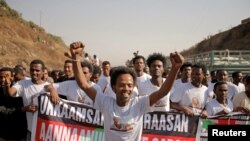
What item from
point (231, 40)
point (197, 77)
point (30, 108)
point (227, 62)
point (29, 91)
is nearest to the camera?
point (30, 108)

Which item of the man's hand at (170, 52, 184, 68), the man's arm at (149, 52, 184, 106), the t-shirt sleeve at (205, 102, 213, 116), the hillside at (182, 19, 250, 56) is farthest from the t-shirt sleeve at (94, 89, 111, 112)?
the hillside at (182, 19, 250, 56)

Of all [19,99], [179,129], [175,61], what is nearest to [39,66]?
[19,99]

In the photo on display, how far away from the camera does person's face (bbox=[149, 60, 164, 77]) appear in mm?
5762

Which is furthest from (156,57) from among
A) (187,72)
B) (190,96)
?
(187,72)

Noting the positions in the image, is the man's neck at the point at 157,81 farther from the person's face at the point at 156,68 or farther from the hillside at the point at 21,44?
the hillside at the point at 21,44

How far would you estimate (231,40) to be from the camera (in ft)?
166

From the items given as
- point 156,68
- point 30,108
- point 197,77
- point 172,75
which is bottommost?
point 30,108

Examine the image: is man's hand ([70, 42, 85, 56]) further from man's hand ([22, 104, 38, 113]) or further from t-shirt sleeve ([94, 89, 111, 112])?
man's hand ([22, 104, 38, 113])

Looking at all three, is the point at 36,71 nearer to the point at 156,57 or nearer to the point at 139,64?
the point at 156,57

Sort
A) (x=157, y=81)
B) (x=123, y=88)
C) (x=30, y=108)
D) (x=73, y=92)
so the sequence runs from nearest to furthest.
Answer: (x=123, y=88) → (x=30, y=108) → (x=73, y=92) → (x=157, y=81)

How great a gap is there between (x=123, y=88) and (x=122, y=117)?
11.7 inches

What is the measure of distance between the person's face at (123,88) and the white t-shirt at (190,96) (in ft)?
7.93

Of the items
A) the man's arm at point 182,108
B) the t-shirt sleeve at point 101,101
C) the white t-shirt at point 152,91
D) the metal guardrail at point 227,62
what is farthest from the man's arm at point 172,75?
the metal guardrail at point 227,62

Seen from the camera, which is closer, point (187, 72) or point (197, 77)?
point (197, 77)
